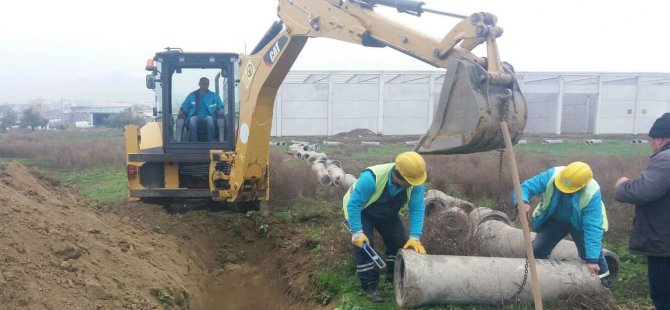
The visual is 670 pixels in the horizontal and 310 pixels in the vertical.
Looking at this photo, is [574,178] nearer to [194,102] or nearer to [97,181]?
[194,102]

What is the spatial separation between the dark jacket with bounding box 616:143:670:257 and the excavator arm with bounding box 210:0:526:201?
1.03 m

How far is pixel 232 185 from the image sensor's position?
271 inches

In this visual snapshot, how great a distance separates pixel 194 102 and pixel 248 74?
1.39m

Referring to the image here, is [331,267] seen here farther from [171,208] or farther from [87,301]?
[171,208]

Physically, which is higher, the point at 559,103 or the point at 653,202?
the point at 559,103

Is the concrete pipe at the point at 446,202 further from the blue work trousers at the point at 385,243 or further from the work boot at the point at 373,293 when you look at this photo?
the work boot at the point at 373,293

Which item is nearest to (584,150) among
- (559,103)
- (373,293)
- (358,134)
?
(358,134)

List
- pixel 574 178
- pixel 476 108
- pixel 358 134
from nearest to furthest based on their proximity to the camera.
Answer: pixel 476 108, pixel 574 178, pixel 358 134

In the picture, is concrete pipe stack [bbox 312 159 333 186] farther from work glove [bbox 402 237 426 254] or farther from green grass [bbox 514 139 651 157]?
green grass [bbox 514 139 651 157]

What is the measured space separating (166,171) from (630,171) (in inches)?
413

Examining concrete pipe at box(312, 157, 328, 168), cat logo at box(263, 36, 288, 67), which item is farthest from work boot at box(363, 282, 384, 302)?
concrete pipe at box(312, 157, 328, 168)

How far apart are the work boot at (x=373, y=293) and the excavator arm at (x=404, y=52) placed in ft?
5.00

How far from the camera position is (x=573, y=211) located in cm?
457

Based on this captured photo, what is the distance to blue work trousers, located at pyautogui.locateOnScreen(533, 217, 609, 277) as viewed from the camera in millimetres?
4780
